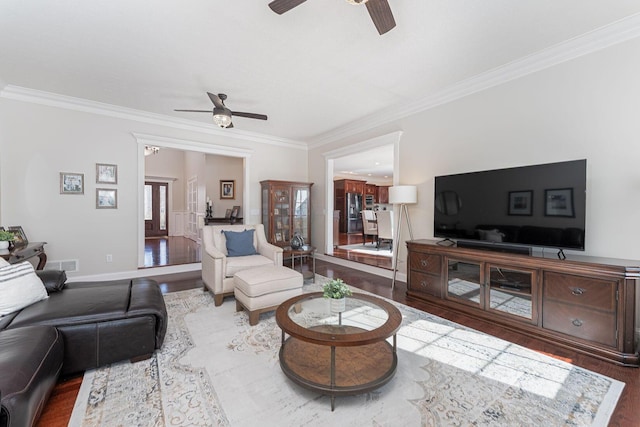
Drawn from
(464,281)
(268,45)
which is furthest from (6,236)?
(464,281)

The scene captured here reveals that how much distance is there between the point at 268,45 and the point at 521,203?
3.00 meters

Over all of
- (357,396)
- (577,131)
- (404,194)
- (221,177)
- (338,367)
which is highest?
(221,177)

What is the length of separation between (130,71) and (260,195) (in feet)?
10.3

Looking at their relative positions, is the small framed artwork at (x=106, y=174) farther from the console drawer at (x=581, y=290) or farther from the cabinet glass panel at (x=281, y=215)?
the console drawer at (x=581, y=290)

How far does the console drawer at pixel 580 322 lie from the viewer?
81.6 inches

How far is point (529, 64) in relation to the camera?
2.85 meters

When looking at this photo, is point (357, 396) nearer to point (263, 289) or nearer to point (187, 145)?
point (263, 289)

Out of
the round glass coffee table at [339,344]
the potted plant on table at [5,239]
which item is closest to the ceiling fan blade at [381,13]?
the round glass coffee table at [339,344]

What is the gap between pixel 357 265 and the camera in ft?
17.0

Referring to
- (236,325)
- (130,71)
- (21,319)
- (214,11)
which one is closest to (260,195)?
(130,71)

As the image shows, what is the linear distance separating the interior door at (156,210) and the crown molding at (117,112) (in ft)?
18.9

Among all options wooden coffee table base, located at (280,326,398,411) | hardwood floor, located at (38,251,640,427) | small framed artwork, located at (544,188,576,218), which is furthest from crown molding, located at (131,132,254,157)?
small framed artwork, located at (544,188,576,218)

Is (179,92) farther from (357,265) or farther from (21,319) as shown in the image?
(357,265)

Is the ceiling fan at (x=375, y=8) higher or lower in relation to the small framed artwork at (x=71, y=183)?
higher
